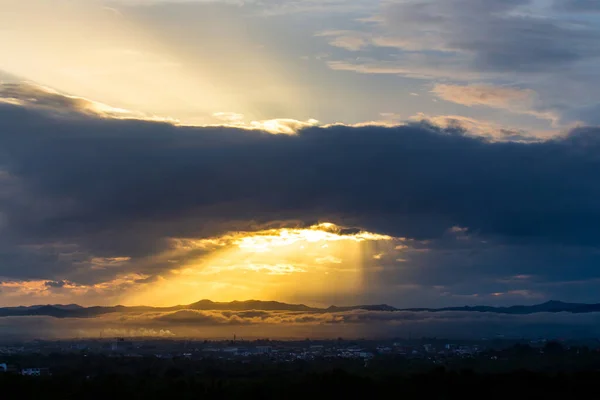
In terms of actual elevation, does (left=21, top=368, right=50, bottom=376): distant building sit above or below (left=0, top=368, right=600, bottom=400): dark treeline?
above

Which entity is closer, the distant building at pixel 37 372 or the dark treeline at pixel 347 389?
the dark treeline at pixel 347 389

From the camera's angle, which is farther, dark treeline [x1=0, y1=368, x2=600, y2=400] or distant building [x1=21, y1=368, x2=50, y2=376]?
distant building [x1=21, y1=368, x2=50, y2=376]

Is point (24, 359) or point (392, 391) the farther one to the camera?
point (24, 359)

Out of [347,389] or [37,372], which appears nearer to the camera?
[347,389]

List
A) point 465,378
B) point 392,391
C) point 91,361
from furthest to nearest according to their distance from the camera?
point 91,361
point 465,378
point 392,391

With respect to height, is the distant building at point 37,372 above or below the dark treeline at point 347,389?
above

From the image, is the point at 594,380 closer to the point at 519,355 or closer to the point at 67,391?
the point at 67,391

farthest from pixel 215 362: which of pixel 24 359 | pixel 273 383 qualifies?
pixel 273 383

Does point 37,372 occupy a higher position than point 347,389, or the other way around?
point 37,372

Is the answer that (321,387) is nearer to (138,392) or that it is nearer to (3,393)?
(138,392)

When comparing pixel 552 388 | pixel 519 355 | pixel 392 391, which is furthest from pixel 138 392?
pixel 519 355

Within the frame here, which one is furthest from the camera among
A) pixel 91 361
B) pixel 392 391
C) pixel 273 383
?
pixel 91 361
